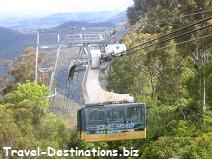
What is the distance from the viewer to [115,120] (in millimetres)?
17406

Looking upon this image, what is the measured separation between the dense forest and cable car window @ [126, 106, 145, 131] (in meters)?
2.10

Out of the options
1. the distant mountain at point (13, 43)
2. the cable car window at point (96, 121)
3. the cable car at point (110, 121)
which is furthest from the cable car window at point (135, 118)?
the distant mountain at point (13, 43)

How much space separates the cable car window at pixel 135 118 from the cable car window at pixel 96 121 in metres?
0.84

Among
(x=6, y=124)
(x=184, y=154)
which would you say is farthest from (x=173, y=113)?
(x=6, y=124)

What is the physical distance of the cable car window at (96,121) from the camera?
17.0 metres

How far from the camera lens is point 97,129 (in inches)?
688

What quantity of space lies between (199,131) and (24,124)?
340 inches

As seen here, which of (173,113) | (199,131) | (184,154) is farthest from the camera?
(173,113)

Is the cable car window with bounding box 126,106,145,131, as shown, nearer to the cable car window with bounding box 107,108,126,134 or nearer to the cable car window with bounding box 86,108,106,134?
the cable car window with bounding box 107,108,126,134

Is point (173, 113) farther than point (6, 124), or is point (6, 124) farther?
point (173, 113)

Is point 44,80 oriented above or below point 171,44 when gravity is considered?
below

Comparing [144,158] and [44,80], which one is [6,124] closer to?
[144,158]

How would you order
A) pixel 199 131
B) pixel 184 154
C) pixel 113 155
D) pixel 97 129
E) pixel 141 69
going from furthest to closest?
pixel 141 69 → pixel 113 155 → pixel 199 131 → pixel 184 154 → pixel 97 129

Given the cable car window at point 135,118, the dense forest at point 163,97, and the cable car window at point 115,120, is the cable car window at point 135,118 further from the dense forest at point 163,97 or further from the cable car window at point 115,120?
the dense forest at point 163,97
